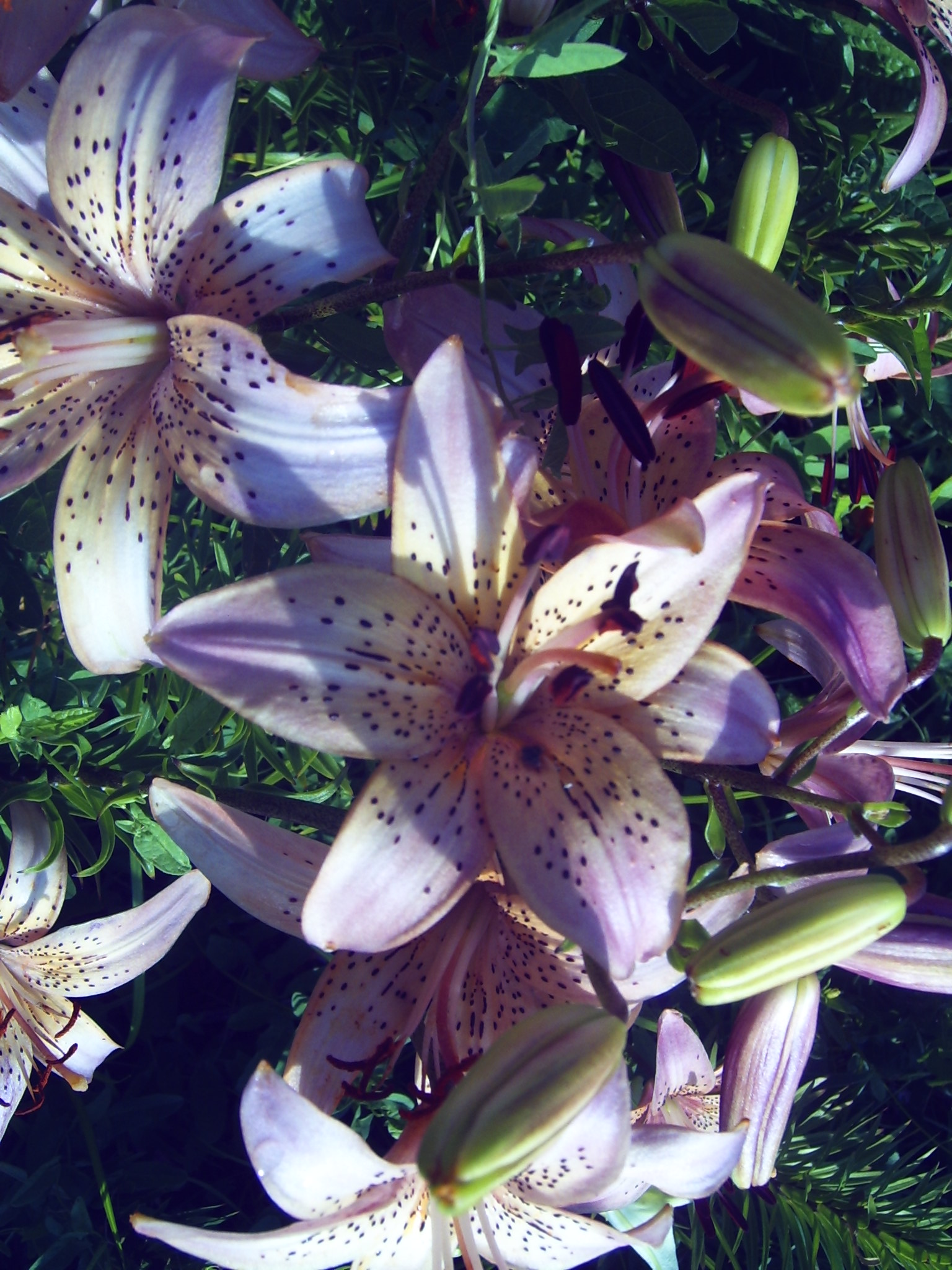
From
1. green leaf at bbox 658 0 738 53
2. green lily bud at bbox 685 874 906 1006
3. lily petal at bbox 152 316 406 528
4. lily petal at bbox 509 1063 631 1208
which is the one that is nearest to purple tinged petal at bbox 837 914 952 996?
green lily bud at bbox 685 874 906 1006

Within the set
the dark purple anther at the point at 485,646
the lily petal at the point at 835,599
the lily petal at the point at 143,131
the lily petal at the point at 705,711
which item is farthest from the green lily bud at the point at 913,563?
the lily petal at the point at 143,131

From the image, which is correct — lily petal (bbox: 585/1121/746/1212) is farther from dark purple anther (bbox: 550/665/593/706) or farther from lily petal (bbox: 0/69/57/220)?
lily petal (bbox: 0/69/57/220)

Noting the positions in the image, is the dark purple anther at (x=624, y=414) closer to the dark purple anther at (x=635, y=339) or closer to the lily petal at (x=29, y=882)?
the dark purple anther at (x=635, y=339)

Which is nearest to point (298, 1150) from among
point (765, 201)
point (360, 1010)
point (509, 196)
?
point (360, 1010)

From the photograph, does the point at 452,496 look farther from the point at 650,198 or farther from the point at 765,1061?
the point at 765,1061

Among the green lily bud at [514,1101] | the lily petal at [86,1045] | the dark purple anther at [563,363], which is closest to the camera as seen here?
the green lily bud at [514,1101]

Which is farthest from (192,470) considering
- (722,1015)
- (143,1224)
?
(722,1015)
